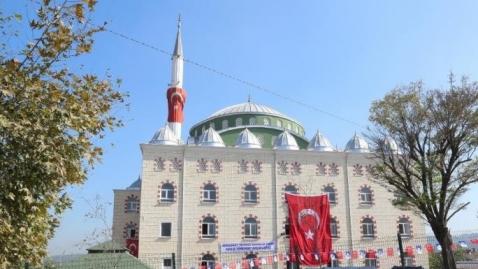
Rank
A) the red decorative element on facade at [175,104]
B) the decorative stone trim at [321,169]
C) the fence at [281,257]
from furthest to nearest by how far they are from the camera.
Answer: the red decorative element on facade at [175,104], the decorative stone trim at [321,169], the fence at [281,257]

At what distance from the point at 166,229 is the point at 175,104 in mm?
10579

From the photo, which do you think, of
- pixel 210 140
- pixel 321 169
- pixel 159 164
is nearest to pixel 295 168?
pixel 321 169

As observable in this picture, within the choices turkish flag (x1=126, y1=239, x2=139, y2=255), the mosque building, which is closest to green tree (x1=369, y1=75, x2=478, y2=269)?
the mosque building

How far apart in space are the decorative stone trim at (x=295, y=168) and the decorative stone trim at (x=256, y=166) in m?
2.36

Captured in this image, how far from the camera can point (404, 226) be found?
3419cm

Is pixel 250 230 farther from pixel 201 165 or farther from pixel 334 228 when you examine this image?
pixel 334 228

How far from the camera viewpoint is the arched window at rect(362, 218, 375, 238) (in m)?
33.1

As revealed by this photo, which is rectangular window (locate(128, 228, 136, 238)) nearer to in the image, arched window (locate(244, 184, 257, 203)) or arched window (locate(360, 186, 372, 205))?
arched window (locate(244, 184, 257, 203))

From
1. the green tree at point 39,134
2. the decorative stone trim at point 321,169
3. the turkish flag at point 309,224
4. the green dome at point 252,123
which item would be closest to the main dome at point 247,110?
the green dome at point 252,123

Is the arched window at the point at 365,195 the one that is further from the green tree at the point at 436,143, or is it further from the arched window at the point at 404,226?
the green tree at the point at 436,143

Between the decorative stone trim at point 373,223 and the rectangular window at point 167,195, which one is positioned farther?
the decorative stone trim at point 373,223

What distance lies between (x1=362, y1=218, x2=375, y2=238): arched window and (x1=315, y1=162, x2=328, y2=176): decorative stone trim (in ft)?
14.6

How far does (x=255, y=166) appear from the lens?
108ft

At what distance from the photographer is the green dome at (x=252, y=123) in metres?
39.1
